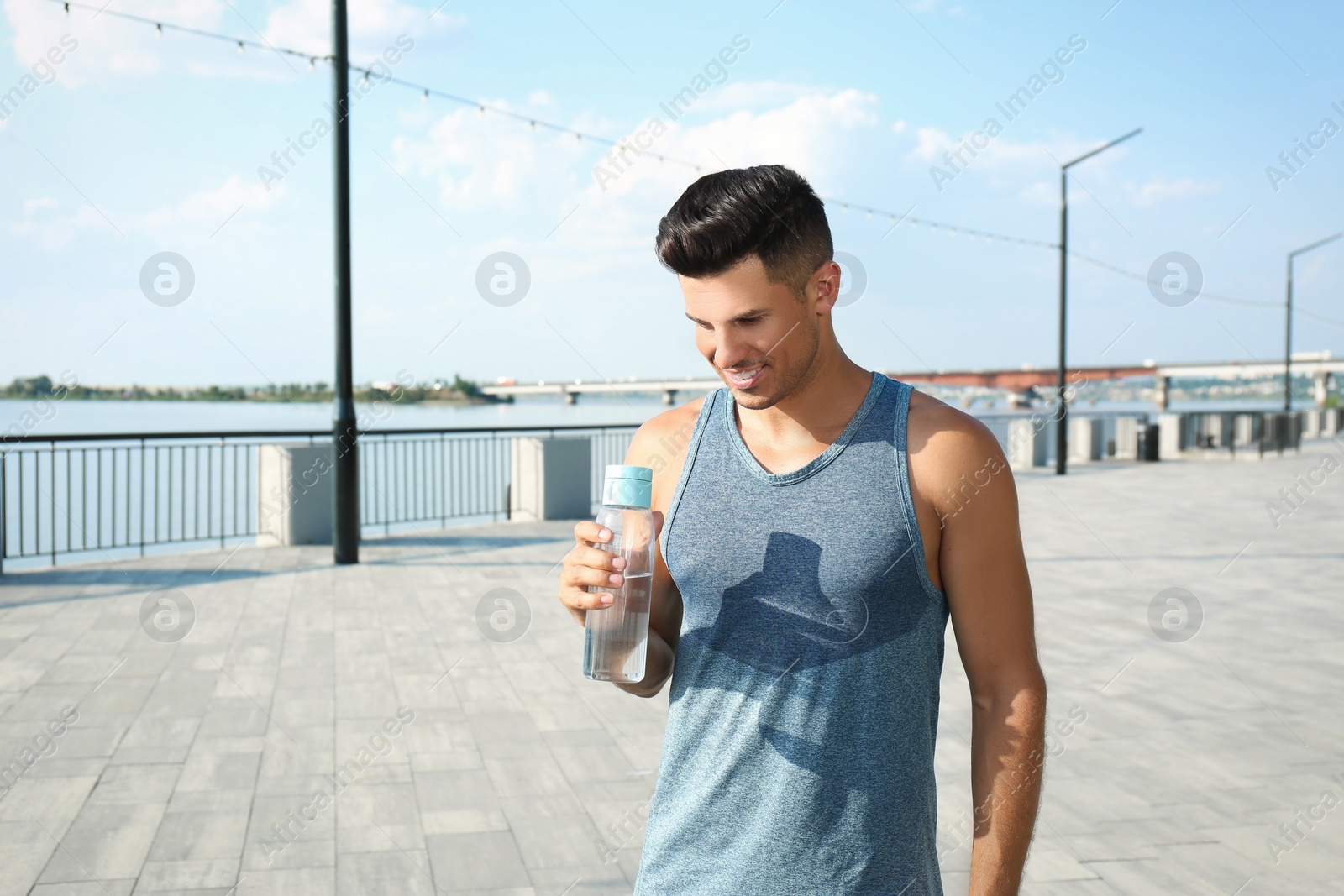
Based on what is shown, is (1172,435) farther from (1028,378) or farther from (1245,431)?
(1028,378)

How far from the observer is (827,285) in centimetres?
154

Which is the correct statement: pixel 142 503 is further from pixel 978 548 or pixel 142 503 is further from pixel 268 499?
pixel 978 548

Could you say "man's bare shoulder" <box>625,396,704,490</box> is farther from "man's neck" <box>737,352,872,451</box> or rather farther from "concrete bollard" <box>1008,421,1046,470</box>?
"concrete bollard" <box>1008,421,1046,470</box>

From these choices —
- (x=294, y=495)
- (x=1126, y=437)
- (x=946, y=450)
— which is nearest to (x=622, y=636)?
(x=946, y=450)

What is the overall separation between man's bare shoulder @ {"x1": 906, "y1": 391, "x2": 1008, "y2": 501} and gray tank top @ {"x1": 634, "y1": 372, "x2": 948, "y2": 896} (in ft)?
0.08

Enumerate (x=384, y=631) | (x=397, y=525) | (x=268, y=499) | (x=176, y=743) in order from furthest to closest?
(x=397, y=525)
(x=268, y=499)
(x=384, y=631)
(x=176, y=743)

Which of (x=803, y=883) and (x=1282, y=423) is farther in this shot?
(x=1282, y=423)

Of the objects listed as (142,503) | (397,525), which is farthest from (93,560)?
(397,525)

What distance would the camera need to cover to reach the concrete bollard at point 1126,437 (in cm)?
2617

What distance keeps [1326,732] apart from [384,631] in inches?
227

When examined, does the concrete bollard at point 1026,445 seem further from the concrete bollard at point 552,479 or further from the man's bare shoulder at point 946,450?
the man's bare shoulder at point 946,450

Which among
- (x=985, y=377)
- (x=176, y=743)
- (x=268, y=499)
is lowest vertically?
(x=176, y=743)

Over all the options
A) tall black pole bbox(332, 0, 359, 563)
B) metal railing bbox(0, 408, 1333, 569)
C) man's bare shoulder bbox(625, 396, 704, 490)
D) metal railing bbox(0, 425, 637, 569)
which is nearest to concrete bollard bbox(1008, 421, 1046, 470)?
metal railing bbox(0, 408, 1333, 569)

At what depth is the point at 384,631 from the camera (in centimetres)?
727
